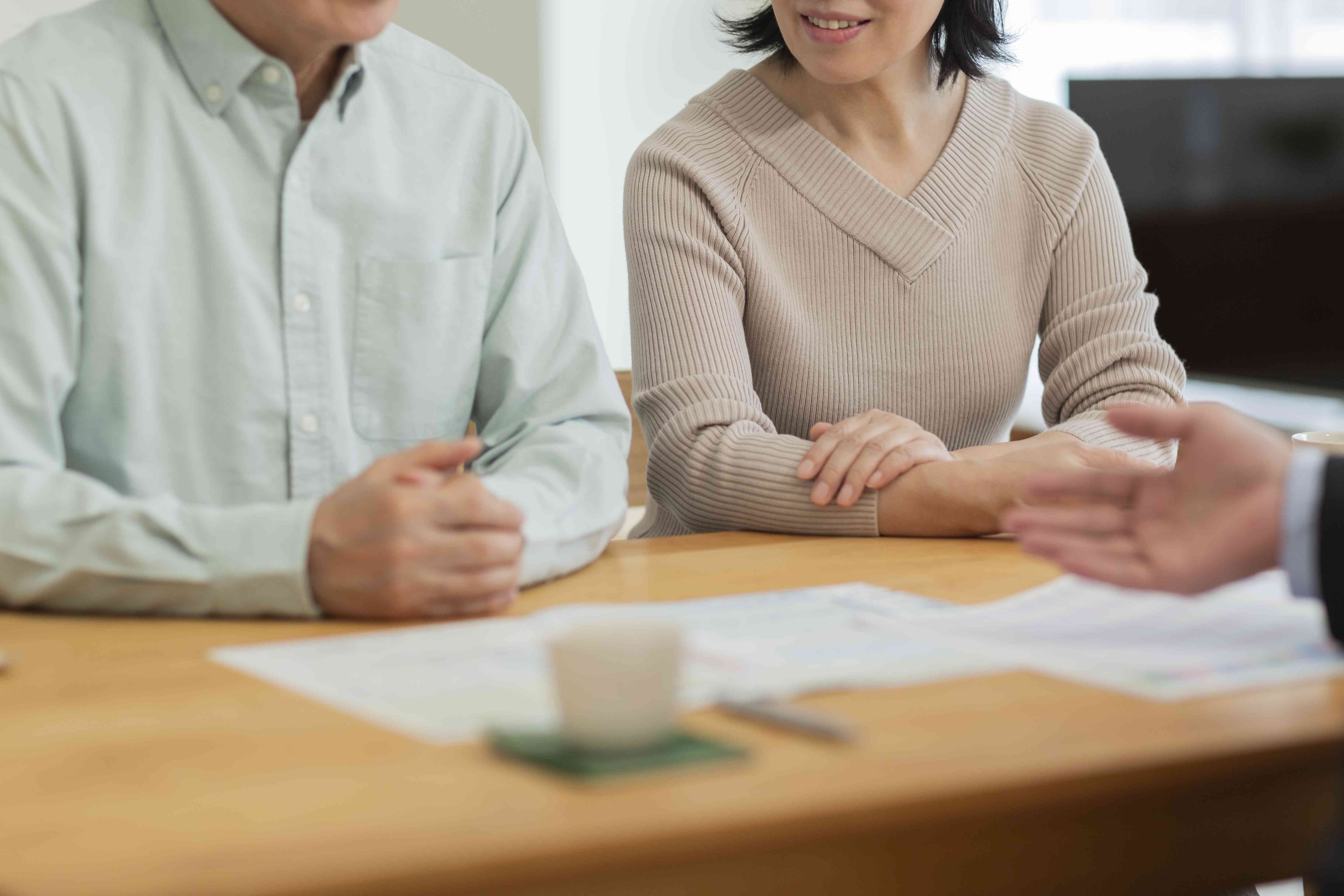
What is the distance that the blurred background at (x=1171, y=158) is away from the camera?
2.64 m

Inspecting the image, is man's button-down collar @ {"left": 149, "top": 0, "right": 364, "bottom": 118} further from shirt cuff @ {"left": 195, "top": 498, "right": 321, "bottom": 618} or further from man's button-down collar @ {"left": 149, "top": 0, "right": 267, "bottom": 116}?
shirt cuff @ {"left": 195, "top": 498, "right": 321, "bottom": 618}

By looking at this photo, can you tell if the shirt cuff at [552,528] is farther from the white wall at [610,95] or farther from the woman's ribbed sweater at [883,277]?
the white wall at [610,95]

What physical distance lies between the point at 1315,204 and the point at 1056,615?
1948mm

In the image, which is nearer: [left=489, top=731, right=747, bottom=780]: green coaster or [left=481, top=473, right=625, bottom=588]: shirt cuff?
[left=489, top=731, right=747, bottom=780]: green coaster

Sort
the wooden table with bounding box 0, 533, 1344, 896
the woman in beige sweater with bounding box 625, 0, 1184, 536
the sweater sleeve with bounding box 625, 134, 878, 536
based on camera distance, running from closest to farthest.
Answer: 1. the wooden table with bounding box 0, 533, 1344, 896
2. the sweater sleeve with bounding box 625, 134, 878, 536
3. the woman in beige sweater with bounding box 625, 0, 1184, 536

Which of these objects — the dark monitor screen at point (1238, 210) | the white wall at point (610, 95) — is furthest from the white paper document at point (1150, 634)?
the white wall at point (610, 95)

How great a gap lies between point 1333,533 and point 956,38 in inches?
42.0

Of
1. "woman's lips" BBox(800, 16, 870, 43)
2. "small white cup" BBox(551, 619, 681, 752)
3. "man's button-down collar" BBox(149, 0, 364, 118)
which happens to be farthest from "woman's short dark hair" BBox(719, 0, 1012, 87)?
"small white cup" BBox(551, 619, 681, 752)

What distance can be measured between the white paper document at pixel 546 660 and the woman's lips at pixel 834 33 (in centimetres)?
78

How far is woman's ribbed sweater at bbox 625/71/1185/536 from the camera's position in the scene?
1583mm

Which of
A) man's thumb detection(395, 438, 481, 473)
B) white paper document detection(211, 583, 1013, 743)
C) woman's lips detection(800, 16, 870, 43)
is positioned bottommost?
white paper document detection(211, 583, 1013, 743)

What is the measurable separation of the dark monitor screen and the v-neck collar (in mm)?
1129

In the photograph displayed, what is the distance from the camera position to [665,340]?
5.05 feet

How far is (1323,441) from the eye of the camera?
150cm
